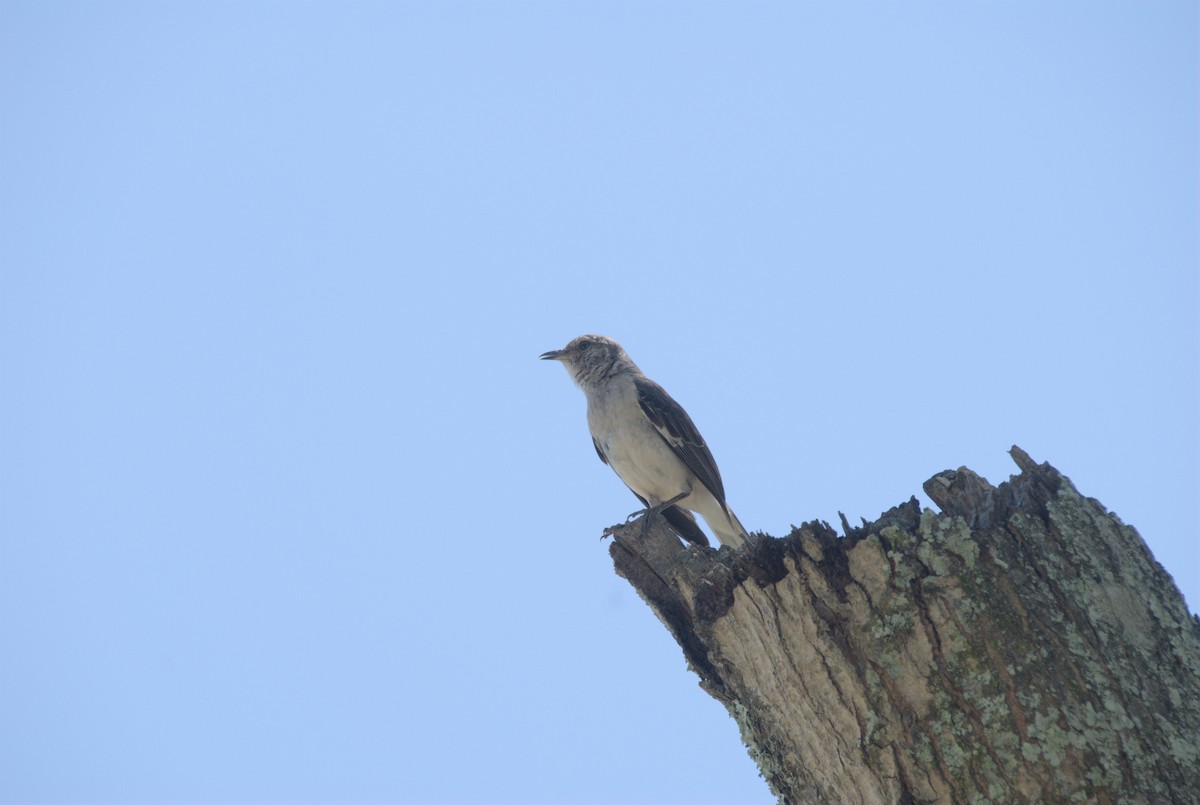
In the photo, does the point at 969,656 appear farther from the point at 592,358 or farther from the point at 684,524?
the point at 592,358

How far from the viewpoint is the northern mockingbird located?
8.65m

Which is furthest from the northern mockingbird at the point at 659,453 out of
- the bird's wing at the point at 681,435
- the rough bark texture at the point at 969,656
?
the rough bark texture at the point at 969,656

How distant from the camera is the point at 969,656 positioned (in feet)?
11.3

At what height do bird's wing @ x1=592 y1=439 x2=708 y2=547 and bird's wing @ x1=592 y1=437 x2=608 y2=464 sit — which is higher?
bird's wing @ x1=592 y1=437 x2=608 y2=464

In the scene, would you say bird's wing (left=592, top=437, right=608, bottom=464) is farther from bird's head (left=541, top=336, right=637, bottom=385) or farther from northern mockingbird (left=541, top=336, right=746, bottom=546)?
bird's head (left=541, top=336, right=637, bottom=385)

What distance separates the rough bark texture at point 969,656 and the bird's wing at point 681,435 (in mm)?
4491

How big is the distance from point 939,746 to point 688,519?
561 centimetres

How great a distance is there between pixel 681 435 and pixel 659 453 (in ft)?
0.89

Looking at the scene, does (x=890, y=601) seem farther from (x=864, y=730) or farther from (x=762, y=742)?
(x=762, y=742)

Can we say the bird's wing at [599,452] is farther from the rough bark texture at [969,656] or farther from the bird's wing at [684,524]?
the rough bark texture at [969,656]

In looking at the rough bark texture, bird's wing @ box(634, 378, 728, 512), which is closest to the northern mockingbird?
bird's wing @ box(634, 378, 728, 512)

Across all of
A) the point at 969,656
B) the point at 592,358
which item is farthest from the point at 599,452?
the point at 969,656

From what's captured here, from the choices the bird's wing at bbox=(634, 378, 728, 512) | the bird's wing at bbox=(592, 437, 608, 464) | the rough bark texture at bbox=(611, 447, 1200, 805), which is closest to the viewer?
the rough bark texture at bbox=(611, 447, 1200, 805)

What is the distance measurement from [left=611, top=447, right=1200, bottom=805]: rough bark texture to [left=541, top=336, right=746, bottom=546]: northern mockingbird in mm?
4467
